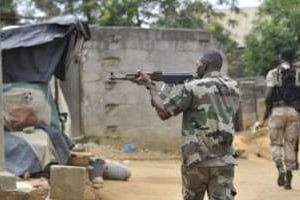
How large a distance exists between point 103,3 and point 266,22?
4930mm

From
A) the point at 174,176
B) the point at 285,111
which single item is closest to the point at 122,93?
the point at 174,176

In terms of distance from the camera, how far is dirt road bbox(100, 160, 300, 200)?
8.54 metres

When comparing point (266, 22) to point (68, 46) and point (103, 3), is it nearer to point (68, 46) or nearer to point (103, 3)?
point (103, 3)

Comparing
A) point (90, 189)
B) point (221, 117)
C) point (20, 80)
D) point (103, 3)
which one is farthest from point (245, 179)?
point (103, 3)

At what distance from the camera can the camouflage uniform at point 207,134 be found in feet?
17.2

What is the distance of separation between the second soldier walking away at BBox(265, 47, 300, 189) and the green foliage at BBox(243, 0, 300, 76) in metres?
11.6

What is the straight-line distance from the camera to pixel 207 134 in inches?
206

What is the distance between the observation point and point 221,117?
5.29 metres

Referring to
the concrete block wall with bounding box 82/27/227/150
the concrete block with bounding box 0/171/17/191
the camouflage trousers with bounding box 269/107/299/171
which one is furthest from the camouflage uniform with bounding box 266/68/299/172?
the concrete block wall with bounding box 82/27/227/150

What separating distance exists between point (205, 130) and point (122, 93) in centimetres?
879

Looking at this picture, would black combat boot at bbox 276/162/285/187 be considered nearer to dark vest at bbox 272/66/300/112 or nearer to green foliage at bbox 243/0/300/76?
dark vest at bbox 272/66/300/112

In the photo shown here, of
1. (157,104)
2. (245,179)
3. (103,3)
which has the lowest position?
(245,179)

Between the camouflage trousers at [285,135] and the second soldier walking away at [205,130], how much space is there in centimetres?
346

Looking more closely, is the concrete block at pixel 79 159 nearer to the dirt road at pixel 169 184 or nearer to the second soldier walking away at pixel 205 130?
the dirt road at pixel 169 184
